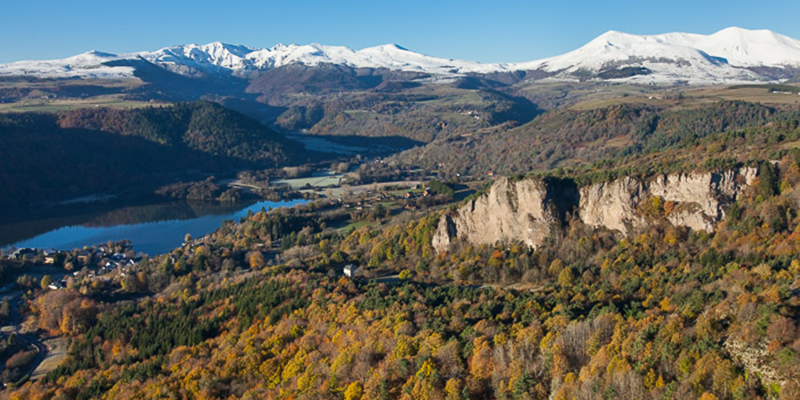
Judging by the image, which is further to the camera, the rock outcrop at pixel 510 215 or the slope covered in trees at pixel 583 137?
the slope covered in trees at pixel 583 137

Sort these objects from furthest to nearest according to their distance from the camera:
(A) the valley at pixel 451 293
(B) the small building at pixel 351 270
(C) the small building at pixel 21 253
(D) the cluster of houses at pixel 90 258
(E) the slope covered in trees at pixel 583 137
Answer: (E) the slope covered in trees at pixel 583 137, (C) the small building at pixel 21 253, (D) the cluster of houses at pixel 90 258, (B) the small building at pixel 351 270, (A) the valley at pixel 451 293

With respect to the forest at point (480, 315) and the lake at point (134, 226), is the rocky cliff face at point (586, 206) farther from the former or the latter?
the lake at point (134, 226)

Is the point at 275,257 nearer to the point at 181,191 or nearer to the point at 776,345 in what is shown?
the point at 776,345

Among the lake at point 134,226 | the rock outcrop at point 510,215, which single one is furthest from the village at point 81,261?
the rock outcrop at point 510,215

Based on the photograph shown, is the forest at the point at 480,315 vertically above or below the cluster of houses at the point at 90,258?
above

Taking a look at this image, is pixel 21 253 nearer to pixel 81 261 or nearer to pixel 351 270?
pixel 81 261

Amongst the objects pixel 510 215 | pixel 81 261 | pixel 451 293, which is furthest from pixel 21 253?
pixel 510 215
